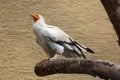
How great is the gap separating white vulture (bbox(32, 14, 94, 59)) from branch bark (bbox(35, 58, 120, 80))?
1.25 feet

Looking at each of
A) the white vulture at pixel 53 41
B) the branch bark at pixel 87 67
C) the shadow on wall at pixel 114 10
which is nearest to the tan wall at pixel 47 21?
the white vulture at pixel 53 41

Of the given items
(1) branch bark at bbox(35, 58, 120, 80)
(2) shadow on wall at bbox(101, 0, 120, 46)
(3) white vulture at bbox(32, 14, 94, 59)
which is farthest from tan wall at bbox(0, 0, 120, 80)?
(2) shadow on wall at bbox(101, 0, 120, 46)

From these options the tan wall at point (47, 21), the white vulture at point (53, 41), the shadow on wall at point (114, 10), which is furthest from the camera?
the tan wall at point (47, 21)

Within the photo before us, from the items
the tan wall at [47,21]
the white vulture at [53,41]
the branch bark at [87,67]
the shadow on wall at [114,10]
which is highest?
the shadow on wall at [114,10]

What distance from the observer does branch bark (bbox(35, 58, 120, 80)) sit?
1020 mm

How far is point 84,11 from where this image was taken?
2754 millimetres

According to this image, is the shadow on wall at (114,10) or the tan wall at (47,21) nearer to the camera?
the shadow on wall at (114,10)

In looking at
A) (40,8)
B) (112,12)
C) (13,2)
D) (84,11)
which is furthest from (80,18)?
(112,12)

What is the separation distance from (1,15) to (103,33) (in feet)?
2.28

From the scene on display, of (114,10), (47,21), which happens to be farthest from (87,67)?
(47,21)

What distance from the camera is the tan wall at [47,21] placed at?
266 centimetres

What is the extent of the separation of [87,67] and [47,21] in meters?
1.71

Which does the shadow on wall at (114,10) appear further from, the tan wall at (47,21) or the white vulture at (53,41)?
the tan wall at (47,21)

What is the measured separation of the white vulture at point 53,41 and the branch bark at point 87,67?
0.38m
